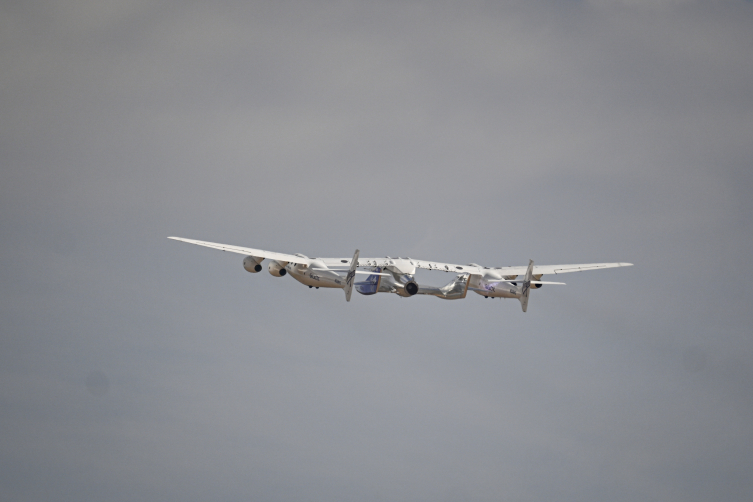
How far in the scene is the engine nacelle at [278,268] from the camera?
79438 mm

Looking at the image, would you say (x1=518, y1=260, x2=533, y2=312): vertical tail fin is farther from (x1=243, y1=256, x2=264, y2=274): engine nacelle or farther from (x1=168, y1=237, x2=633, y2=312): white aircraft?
(x1=243, y1=256, x2=264, y2=274): engine nacelle

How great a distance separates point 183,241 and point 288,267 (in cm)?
999

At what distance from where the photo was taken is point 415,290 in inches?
3073

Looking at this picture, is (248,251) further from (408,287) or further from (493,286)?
(493,286)

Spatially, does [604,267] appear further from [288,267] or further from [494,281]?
[288,267]

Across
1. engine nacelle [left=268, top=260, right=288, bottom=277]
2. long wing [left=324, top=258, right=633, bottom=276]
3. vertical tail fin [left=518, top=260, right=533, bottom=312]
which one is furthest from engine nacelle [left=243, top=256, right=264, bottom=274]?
vertical tail fin [left=518, top=260, right=533, bottom=312]

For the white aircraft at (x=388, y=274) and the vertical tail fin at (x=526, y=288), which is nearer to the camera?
the white aircraft at (x=388, y=274)

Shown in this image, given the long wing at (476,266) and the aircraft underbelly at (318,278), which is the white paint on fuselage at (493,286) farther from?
the aircraft underbelly at (318,278)

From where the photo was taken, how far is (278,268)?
79.4 meters

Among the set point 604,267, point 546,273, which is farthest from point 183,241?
point 604,267

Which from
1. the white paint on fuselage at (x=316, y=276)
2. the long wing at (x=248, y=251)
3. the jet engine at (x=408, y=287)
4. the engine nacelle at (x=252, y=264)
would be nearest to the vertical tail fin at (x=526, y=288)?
the jet engine at (x=408, y=287)

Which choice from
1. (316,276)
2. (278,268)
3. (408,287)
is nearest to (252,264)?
(278,268)

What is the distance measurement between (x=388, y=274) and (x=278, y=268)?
33.6 feet

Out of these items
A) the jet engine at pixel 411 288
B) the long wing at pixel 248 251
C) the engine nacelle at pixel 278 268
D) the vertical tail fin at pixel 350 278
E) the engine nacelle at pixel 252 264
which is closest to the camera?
the vertical tail fin at pixel 350 278
